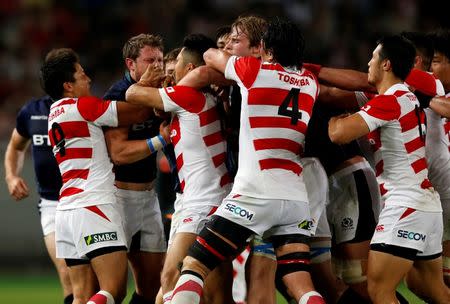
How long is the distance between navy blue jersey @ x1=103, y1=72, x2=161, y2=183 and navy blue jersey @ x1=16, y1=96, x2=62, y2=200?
4.43 ft

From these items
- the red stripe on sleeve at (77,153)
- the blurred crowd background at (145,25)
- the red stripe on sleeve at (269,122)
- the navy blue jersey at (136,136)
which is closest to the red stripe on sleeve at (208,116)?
the red stripe on sleeve at (269,122)

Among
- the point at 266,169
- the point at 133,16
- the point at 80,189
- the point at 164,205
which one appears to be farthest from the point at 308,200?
the point at 133,16

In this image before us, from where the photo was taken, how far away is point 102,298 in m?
7.60

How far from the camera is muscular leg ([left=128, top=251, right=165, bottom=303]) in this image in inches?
340

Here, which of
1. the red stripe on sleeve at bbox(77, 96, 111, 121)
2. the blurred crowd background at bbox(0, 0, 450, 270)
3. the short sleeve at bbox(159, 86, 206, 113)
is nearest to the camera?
the short sleeve at bbox(159, 86, 206, 113)

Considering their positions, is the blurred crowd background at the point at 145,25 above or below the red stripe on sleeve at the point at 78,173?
below

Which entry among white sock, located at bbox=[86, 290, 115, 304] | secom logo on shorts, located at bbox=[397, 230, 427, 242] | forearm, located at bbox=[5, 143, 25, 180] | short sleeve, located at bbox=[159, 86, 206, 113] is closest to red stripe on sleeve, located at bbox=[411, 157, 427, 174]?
secom logo on shorts, located at bbox=[397, 230, 427, 242]

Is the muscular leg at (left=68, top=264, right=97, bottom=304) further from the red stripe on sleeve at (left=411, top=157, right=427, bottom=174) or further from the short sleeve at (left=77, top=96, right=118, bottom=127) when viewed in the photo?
the red stripe on sleeve at (left=411, top=157, right=427, bottom=174)

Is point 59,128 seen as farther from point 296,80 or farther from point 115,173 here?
point 296,80

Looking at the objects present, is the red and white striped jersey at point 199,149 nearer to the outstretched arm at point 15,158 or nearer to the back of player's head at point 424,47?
the back of player's head at point 424,47

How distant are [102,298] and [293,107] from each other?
2041 mm

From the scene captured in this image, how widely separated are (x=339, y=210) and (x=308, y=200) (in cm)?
73

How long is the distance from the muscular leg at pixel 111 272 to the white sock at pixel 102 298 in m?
0.04

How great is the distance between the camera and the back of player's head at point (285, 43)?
733 centimetres
